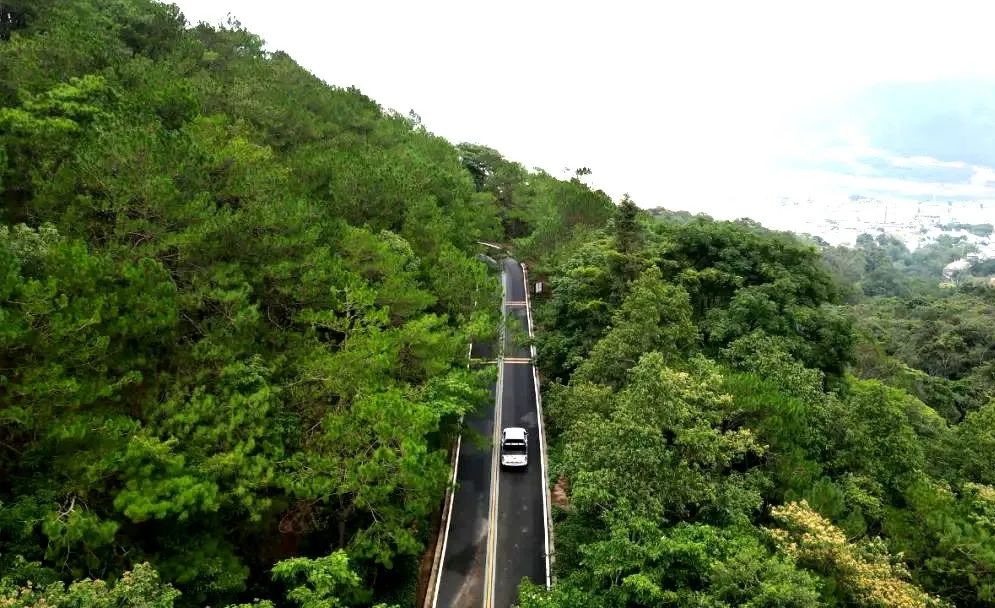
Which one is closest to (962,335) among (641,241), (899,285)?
(641,241)

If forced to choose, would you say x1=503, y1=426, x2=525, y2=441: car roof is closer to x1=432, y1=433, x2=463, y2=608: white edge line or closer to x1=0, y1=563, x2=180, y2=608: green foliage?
x1=432, y1=433, x2=463, y2=608: white edge line

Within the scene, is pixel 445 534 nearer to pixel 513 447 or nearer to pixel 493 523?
pixel 493 523

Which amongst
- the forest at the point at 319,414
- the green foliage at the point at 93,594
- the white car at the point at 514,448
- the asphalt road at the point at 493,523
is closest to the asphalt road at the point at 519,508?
the asphalt road at the point at 493,523

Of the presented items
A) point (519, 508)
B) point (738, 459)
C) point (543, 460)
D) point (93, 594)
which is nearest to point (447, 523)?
point (519, 508)

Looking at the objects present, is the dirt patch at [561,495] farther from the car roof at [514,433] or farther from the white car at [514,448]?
the car roof at [514,433]

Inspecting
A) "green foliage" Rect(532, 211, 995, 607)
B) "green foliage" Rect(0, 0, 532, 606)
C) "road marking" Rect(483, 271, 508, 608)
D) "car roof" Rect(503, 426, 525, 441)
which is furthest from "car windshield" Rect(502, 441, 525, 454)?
"green foliage" Rect(0, 0, 532, 606)

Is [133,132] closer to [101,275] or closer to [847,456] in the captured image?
[101,275]
